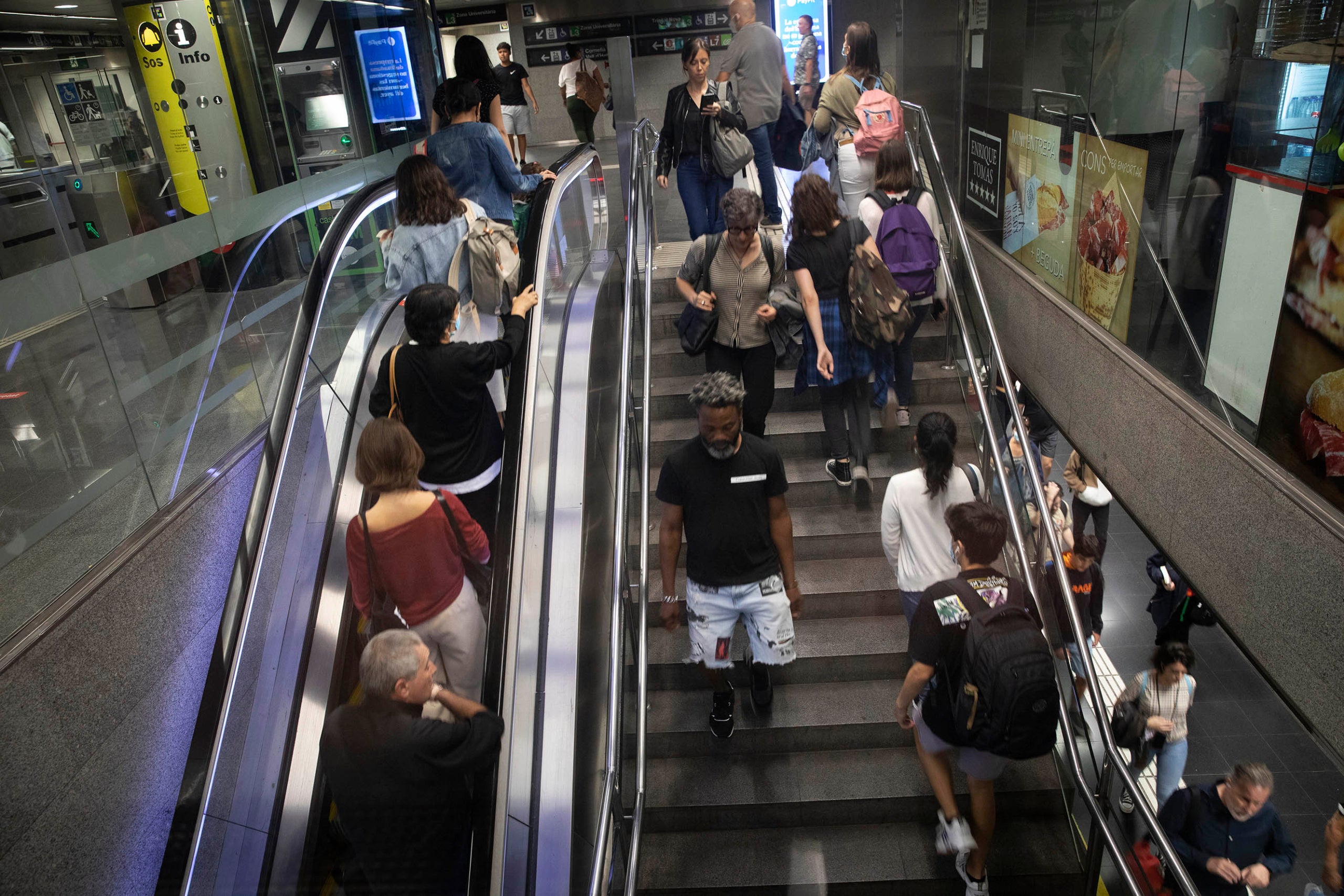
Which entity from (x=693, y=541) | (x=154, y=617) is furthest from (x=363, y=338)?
(x=693, y=541)

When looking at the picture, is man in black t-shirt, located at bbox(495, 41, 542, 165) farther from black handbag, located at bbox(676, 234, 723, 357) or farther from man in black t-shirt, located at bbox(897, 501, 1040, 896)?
man in black t-shirt, located at bbox(897, 501, 1040, 896)

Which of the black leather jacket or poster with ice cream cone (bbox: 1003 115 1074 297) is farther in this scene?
the black leather jacket

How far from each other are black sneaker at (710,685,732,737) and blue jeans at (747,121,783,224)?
12.2ft

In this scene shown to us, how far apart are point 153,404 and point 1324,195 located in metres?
4.77

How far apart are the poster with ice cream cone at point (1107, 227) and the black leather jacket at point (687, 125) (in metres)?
2.17

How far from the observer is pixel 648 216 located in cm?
626

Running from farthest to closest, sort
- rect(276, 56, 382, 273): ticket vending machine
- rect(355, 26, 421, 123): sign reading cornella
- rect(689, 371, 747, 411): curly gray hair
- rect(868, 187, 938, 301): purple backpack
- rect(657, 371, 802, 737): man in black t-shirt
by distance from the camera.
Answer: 1. rect(355, 26, 421, 123): sign reading cornella
2. rect(276, 56, 382, 273): ticket vending machine
3. rect(868, 187, 938, 301): purple backpack
4. rect(657, 371, 802, 737): man in black t-shirt
5. rect(689, 371, 747, 411): curly gray hair

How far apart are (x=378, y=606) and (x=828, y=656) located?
2.25 m

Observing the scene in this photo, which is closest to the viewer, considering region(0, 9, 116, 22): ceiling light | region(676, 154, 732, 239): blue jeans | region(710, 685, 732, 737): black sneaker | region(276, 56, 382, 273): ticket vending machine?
region(0, 9, 116, 22): ceiling light

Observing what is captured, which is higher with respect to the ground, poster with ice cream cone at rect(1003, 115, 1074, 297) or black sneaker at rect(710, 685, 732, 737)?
poster with ice cream cone at rect(1003, 115, 1074, 297)

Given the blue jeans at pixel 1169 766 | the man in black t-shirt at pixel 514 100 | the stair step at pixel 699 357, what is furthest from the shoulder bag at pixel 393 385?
the man in black t-shirt at pixel 514 100

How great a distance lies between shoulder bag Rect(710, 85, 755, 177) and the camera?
5.88 meters

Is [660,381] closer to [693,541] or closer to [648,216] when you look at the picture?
[648,216]

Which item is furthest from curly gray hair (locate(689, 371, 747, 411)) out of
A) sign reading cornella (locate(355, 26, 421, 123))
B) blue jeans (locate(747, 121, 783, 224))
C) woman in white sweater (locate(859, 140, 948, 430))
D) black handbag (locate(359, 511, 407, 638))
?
sign reading cornella (locate(355, 26, 421, 123))
